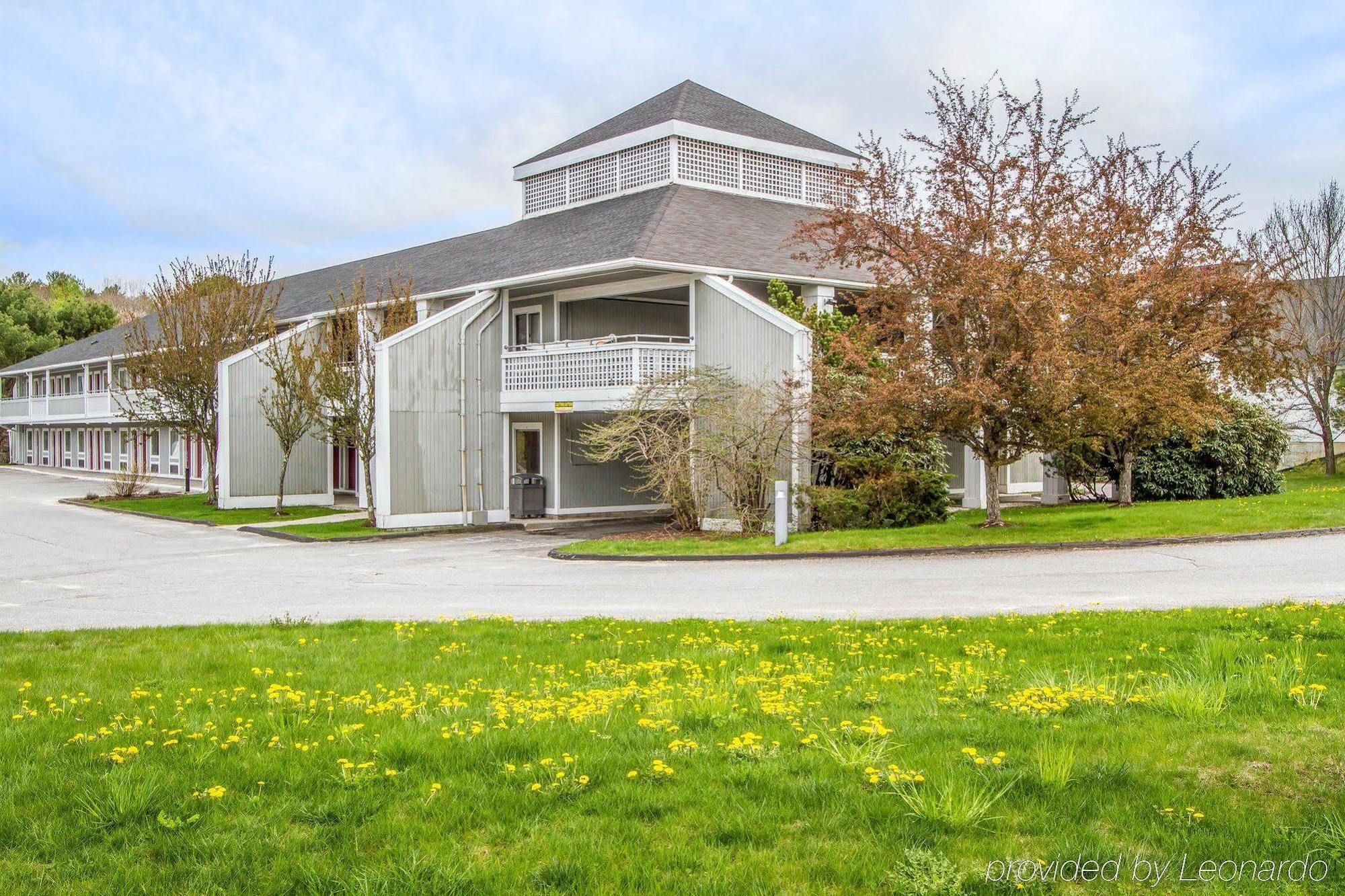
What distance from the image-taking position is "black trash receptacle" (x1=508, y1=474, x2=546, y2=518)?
27797mm

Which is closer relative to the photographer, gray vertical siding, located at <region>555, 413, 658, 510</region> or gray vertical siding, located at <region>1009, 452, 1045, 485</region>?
gray vertical siding, located at <region>555, 413, 658, 510</region>

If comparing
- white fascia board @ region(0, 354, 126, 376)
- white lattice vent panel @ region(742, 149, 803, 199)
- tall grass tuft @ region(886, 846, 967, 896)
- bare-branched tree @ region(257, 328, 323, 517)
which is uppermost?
white lattice vent panel @ region(742, 149, 803, 199)

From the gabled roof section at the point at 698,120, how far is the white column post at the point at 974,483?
1110cm

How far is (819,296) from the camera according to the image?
25.4 metres

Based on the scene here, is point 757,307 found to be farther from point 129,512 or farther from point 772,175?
point 129,512

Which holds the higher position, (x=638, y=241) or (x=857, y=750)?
(x=638, y=241)

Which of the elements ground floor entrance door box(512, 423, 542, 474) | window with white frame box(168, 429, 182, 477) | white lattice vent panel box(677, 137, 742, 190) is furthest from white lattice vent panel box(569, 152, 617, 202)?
window with white frame box(168, 429, 182, 477)

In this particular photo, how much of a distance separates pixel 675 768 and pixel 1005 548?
13.4 m

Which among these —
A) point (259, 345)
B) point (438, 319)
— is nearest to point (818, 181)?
point (438, 319)

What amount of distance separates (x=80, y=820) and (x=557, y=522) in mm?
21977

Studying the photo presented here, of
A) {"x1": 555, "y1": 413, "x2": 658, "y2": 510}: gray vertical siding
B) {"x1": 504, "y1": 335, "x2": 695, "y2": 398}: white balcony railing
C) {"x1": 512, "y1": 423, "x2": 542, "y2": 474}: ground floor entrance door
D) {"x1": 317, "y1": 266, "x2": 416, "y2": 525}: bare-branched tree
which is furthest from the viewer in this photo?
{"x1": 512, "y1": 423, "x2": 542, "y2": 474}: ground floor entrance door

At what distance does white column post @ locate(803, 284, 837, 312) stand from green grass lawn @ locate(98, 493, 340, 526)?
13961 mm

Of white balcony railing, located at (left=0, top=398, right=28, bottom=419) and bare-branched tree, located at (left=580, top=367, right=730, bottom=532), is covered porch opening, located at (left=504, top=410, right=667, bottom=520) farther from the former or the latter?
white balcony railing, located at (left=0, top=398, right=28, bottom=419)

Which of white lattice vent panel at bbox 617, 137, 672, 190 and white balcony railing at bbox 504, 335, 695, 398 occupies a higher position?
white lattice vent panel at bbox 617, 137, 672, 190
